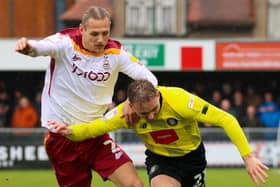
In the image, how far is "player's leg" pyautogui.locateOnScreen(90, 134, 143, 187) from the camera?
26.3ft

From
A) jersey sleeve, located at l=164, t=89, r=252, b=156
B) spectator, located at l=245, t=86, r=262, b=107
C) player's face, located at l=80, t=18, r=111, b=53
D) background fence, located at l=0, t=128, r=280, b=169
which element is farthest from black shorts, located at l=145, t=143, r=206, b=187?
spectator, located at l=245, t=86, r=262, b=107

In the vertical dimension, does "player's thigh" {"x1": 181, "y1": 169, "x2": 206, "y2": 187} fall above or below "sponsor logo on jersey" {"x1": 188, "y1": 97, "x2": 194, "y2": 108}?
below

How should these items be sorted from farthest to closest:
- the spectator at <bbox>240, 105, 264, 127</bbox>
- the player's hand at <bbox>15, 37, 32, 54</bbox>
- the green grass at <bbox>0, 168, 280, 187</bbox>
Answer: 1. the spectator at <bbox>240, 105, 264, 127</bbox>
2. the green grass at <bbox>0, 168, 280, 187</bbox>
3. the player's hand at <bbox>15, 37, 32, 54</bbox>

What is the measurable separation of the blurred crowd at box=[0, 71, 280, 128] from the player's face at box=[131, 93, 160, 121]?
381 inches

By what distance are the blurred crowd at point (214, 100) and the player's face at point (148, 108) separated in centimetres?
967

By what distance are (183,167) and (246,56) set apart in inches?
482

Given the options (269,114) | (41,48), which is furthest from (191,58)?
(41,48)

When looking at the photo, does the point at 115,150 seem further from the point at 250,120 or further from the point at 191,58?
the point at 191,58

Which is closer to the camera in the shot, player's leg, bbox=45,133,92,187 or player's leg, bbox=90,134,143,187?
player's leg, bbox=90,134,143,187

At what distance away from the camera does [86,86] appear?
7.95m

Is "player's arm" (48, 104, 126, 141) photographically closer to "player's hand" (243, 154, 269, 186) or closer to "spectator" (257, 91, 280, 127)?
"player's hand" (243, 154, 269, 186)

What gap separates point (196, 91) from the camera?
64.6 feet

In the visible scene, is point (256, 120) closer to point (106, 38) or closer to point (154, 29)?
point (154, 29)

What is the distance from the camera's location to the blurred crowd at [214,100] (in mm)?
17672
